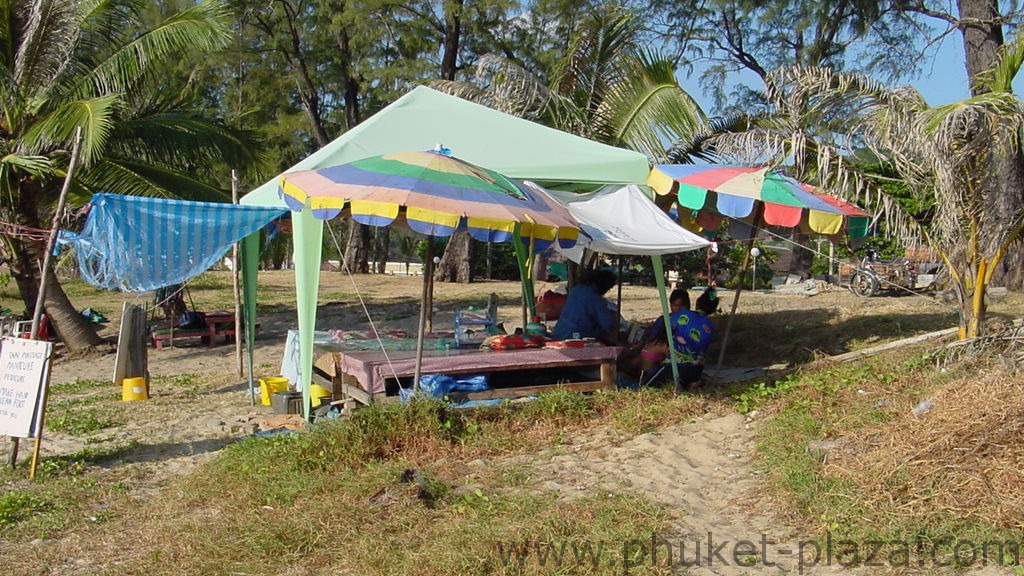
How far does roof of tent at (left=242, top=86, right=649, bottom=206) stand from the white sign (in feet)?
9.65

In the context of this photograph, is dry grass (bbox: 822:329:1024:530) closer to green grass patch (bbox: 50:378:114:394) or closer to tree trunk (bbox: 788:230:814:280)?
green grass patch (bbox: 50:378:114:394)

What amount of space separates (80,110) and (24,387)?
5.85 meters

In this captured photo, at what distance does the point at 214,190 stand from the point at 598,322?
7.94 metres

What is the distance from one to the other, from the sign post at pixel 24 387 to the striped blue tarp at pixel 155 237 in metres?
1.98

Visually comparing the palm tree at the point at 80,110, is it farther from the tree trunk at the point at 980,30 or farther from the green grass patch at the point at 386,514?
the tree trunk at the point at 980,30

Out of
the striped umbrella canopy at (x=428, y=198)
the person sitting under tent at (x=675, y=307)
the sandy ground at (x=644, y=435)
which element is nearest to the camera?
the sandy ground at (x=644, y=435)

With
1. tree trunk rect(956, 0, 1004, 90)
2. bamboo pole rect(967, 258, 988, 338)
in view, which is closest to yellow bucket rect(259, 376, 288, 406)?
bamboo pole rect(967, 258, 988, 338)

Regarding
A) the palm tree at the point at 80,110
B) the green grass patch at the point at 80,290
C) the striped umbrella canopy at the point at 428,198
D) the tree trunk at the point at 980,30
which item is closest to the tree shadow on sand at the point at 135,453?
the striped umbrella canopy at the point at 428,198

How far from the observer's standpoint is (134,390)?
9.51 m

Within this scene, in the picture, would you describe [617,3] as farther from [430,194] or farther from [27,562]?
[27,562]

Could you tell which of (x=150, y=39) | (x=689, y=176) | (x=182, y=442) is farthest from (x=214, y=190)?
(x=689, y=176)

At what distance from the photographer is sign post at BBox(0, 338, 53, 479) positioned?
249 inches

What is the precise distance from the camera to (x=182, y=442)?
24.5 ft

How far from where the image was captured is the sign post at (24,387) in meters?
6.34
